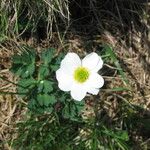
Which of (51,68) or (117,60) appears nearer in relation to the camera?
(51,68)

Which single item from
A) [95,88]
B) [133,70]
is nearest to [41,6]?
[95,88]

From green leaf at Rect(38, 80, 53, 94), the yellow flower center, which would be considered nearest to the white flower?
the yellow flower center

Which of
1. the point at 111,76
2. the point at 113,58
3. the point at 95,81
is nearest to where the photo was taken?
the point at 95,81

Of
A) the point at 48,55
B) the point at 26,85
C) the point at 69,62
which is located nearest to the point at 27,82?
the point at 26,85

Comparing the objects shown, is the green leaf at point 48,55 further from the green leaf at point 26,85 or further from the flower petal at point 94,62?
the flower petal at point 94,62

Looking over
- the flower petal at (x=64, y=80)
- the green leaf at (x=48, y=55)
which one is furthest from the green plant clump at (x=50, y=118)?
the flower petal at (x=64, y=80)

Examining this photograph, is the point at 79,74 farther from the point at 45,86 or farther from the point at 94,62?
the point at 45,86

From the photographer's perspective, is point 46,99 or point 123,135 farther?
point 123,135

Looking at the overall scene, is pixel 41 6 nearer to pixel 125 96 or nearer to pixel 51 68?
pixel 51 68
